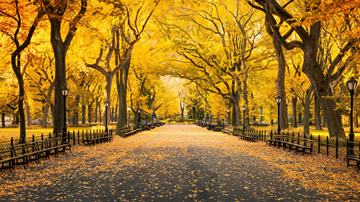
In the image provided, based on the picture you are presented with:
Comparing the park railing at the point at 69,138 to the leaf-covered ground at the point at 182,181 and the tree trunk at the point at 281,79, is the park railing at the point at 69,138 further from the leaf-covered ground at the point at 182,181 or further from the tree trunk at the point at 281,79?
the tree trunk at the point at 281,79

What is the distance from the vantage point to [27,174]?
17203 millimetres

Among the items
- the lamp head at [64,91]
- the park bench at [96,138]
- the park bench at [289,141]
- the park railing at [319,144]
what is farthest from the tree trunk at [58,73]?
the park railing at [319,144]

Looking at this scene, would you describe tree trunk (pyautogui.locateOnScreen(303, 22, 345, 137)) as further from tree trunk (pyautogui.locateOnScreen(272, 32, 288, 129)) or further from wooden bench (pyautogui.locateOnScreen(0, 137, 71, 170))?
wooden bench (pyautogui.locateOnScreen(0, 137, 71, 170))

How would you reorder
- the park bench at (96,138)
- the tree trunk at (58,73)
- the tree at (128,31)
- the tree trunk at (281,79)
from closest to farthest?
the tree trunk at (58,73) → the tree trunk at (281,79) → the park bench at (96,138) → the tree at (128,31)

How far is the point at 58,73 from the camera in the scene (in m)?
32.4

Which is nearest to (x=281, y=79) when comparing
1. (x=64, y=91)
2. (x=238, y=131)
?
(x=64, y=91)

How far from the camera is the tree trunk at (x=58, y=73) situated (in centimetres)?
3145

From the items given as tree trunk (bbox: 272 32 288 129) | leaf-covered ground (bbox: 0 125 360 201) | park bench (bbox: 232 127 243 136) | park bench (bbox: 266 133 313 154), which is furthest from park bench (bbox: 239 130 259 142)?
leaf-covered ground (bbox: 0 125 360 201)

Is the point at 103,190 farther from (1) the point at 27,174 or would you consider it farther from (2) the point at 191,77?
(2) the point at 191,77

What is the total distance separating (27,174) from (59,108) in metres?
14.8

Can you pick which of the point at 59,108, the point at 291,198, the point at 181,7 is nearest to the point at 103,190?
the point at 291,198

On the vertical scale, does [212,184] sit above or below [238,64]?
below

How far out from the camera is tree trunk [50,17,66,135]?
31453 millimetres

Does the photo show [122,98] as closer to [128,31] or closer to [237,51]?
[128,31]
